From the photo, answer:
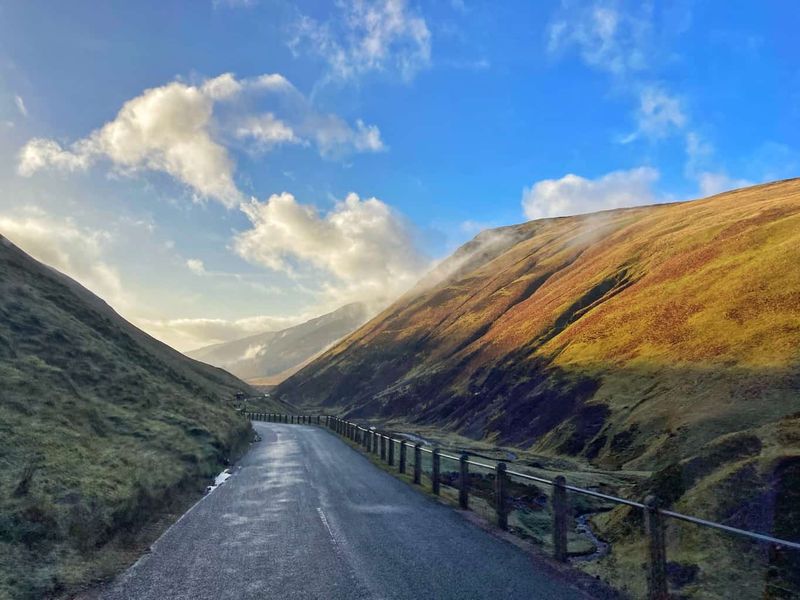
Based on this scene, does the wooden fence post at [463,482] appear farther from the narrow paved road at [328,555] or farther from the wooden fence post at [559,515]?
the wooden fence post at [559,515]

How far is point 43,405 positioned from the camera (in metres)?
16.8

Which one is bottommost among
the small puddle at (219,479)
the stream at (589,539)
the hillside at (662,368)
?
the stream at (589,539)

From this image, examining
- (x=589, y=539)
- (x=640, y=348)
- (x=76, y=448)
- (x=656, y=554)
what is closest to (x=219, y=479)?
(x=76, y=448)

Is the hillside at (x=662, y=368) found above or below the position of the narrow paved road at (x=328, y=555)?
above

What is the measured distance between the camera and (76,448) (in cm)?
1446

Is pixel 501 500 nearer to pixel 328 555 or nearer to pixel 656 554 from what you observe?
pixel 328 555

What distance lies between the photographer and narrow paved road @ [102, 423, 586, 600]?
26.2ft

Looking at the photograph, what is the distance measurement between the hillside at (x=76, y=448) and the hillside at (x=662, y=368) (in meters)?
11.9

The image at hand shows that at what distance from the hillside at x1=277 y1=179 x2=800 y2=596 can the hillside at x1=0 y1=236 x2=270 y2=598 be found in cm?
1193

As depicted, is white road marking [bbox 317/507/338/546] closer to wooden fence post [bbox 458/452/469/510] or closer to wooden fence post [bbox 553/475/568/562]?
wooden fence post [bbox 458/452/469/510]

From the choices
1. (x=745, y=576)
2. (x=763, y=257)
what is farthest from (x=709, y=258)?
(x=745, y=576)

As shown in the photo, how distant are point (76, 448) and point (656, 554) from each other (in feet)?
46.9

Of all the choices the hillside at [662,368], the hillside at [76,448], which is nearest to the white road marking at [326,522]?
the hillside at [76,448]

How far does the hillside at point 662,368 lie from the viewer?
532 inches
